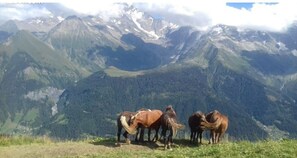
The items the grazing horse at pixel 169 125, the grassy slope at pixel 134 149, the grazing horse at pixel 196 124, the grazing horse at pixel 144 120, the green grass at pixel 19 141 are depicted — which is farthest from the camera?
the green grass at pixel 19 141

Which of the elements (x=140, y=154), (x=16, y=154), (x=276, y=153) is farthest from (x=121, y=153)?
(x=276, y=153)

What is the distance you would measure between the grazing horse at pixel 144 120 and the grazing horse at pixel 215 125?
11.3ft

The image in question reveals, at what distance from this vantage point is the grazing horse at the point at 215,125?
112 ft

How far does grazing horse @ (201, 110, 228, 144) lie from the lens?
112 ft

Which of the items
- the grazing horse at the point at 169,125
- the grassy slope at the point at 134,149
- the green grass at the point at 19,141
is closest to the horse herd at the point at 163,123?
the grazing horse at the point at 169,125

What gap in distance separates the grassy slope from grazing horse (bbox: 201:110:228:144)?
1381 mm

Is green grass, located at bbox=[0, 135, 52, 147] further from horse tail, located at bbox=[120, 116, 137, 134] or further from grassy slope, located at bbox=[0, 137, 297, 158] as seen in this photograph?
horse tail, located at bbox=[120, 116, 137, 134]

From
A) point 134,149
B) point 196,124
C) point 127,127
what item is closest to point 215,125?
point 196,124

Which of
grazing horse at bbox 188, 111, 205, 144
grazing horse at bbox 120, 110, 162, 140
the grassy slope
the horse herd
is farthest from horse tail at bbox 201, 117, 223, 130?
grazing horse at bbox 120, 110, 162, 140

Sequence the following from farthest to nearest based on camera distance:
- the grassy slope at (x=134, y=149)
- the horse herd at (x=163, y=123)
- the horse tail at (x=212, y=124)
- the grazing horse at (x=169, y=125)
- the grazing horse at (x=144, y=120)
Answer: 1. the grazing horse at (x=144, y=120)
2. the horse tail at (x=212, y=124)
3. the horse herd at (x=163, y=123)
4. the grazing horse at (x=169, y=125)
5. the grassy slope at (x=134, y=149)

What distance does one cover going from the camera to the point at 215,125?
33.9 m

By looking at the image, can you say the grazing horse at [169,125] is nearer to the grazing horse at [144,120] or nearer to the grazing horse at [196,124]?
the grazing horse at [144,120]

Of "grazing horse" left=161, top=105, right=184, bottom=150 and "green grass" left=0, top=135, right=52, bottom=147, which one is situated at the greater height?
"grazing horse" left=161, top=105, right=184, bottom=150

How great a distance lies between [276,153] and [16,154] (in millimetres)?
16766
